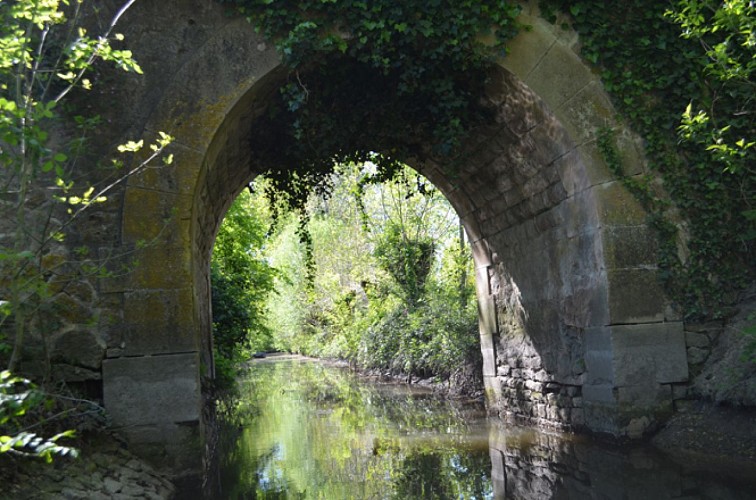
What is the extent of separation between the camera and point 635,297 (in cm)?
631

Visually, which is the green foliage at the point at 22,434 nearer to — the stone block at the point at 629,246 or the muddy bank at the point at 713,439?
the muddy bank at the point at 713,439

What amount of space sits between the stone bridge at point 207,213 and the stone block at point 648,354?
1cm

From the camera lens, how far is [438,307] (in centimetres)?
1302

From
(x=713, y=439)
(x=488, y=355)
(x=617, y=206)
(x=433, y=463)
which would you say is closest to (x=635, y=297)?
(x=617, y=206)

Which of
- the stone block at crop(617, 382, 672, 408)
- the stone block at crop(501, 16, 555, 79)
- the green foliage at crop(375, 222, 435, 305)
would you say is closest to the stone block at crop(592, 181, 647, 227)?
the stone block at crop(501, 16, 555, 79)

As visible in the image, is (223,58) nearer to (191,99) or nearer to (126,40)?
(191,99)

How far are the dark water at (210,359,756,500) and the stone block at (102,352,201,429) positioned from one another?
77 cm

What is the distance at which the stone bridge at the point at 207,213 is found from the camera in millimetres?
5746

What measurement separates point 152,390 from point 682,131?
543cm

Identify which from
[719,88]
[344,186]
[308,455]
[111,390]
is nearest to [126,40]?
[111,390]

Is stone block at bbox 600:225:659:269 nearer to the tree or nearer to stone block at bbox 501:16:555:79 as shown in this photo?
stone block at bbox 501:16:555:79

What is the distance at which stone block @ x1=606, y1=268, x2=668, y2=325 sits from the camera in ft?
20.6

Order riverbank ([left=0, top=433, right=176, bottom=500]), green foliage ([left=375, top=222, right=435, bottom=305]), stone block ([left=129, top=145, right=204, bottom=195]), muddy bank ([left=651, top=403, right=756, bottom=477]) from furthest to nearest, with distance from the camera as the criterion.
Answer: green foliage ([left=375, top=222, right=435, bottom=305]), stone block ([left=129, top=145, right=204, bottom=195]), muddy bank ([left=651, top=403, right=756, bottom=477]), riverbank ([left=0, top=433, right=176, bottom=500])

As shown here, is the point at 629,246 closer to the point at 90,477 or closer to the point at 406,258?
the point at 90,477
